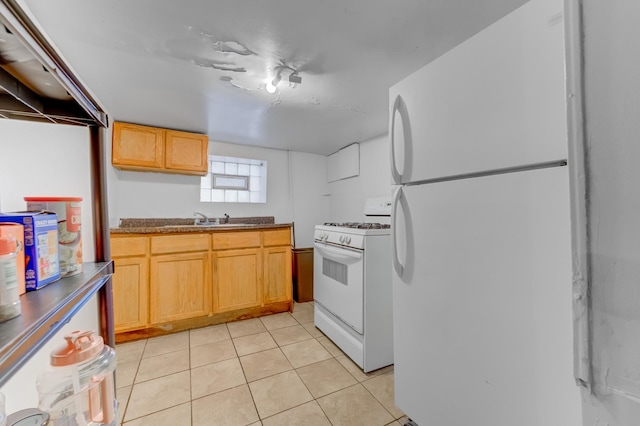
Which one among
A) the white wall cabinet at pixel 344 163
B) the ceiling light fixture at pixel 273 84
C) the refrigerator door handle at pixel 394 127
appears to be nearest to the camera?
the refrigerator door handle at pixel 394 127

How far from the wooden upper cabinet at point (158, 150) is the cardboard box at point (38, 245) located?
7.99 ft

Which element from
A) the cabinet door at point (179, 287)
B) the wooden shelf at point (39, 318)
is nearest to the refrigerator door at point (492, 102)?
the wooden shelf at point (39, 318)

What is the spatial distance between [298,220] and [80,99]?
11.1ft

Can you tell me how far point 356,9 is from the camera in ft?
4.15

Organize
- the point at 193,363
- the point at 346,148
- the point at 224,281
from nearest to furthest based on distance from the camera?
the point at 193,363 < the point at 224,281 < the point at 346,148

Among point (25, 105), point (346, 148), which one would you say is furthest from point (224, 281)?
point (346, 148)

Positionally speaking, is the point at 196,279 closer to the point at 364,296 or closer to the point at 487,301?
the point at 364,296

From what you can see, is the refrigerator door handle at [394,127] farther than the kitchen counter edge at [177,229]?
No

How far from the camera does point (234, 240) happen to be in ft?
9.07

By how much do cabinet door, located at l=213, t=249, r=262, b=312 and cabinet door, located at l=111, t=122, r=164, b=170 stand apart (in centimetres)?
126

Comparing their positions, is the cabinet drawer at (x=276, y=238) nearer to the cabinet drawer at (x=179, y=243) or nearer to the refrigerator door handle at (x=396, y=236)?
the cabinet drawer at (x=179, y=243)

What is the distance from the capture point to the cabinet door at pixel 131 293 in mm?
2260

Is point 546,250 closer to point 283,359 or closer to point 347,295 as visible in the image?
point 347,295

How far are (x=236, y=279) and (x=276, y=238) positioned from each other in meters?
0.61
